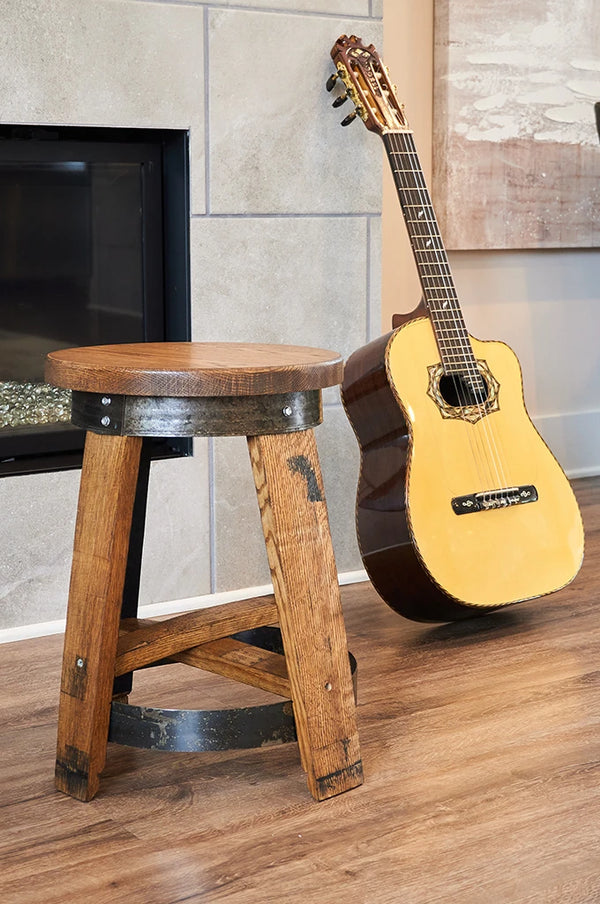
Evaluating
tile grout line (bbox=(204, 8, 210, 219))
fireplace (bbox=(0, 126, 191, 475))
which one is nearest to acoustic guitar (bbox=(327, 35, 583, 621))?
tile grout line (bbox=(204, 8, 210, 219))

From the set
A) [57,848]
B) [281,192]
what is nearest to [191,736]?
[57,848]

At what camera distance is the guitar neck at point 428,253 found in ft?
6.51

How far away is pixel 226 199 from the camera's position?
6.77 ft

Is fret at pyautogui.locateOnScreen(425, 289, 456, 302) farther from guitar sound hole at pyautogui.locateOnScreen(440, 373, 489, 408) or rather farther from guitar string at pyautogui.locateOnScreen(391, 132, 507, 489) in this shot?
guitar sound hole at pyautogui.locateOnScreen(440, 373, 489, 408)

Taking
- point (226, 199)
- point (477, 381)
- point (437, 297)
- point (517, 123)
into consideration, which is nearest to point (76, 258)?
point (226, 199)

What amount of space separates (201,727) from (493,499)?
2.72 ft

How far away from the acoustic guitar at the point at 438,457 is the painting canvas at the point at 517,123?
77 centimetres

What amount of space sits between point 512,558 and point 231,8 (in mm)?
1135

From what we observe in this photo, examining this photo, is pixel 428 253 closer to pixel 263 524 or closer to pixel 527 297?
pixel 263 524

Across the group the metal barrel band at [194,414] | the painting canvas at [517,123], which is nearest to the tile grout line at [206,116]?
the metal barrel band at [194,414]

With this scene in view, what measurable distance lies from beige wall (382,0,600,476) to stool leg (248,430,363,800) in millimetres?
1623

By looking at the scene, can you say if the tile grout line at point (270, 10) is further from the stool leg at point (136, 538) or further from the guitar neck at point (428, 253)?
the stool leg at point (136, 538)

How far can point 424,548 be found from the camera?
1.87 metres

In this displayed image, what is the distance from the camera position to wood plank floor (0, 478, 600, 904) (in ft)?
3.87
